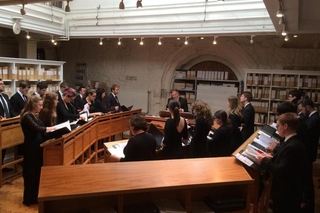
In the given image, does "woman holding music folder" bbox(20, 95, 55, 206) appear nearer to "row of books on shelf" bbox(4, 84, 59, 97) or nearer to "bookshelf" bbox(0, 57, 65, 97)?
"bookshelf" bbox(0, 57, 65, 97)

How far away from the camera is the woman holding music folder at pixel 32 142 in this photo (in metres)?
4.38

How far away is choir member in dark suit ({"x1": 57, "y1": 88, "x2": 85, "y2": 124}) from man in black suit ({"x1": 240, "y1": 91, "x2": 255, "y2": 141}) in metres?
3.14

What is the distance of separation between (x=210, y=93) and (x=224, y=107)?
0.58 metres

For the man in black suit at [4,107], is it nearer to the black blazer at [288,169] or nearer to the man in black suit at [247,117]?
the man in black suit at [247,117]

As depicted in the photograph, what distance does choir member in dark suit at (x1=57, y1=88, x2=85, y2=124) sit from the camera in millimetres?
5734

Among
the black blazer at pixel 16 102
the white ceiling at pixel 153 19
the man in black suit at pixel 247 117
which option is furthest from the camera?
the white ceiling at pixel 153 19

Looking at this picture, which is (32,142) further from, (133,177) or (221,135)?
(221,135)

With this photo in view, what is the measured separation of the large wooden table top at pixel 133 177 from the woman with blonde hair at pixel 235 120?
80.9 inches

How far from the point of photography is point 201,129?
15.4 ft

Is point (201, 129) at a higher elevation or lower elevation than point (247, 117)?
lower

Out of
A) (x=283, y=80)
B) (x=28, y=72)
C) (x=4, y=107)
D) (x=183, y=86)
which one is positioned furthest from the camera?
(x=183, y=86)

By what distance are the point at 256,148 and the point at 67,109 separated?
12.8ft

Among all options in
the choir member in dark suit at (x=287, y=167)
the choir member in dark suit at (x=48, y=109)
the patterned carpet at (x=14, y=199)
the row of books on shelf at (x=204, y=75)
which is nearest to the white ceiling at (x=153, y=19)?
the row of books on shelf at (x=204, y=75)

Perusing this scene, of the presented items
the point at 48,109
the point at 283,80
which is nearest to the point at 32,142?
the point at 48,109
